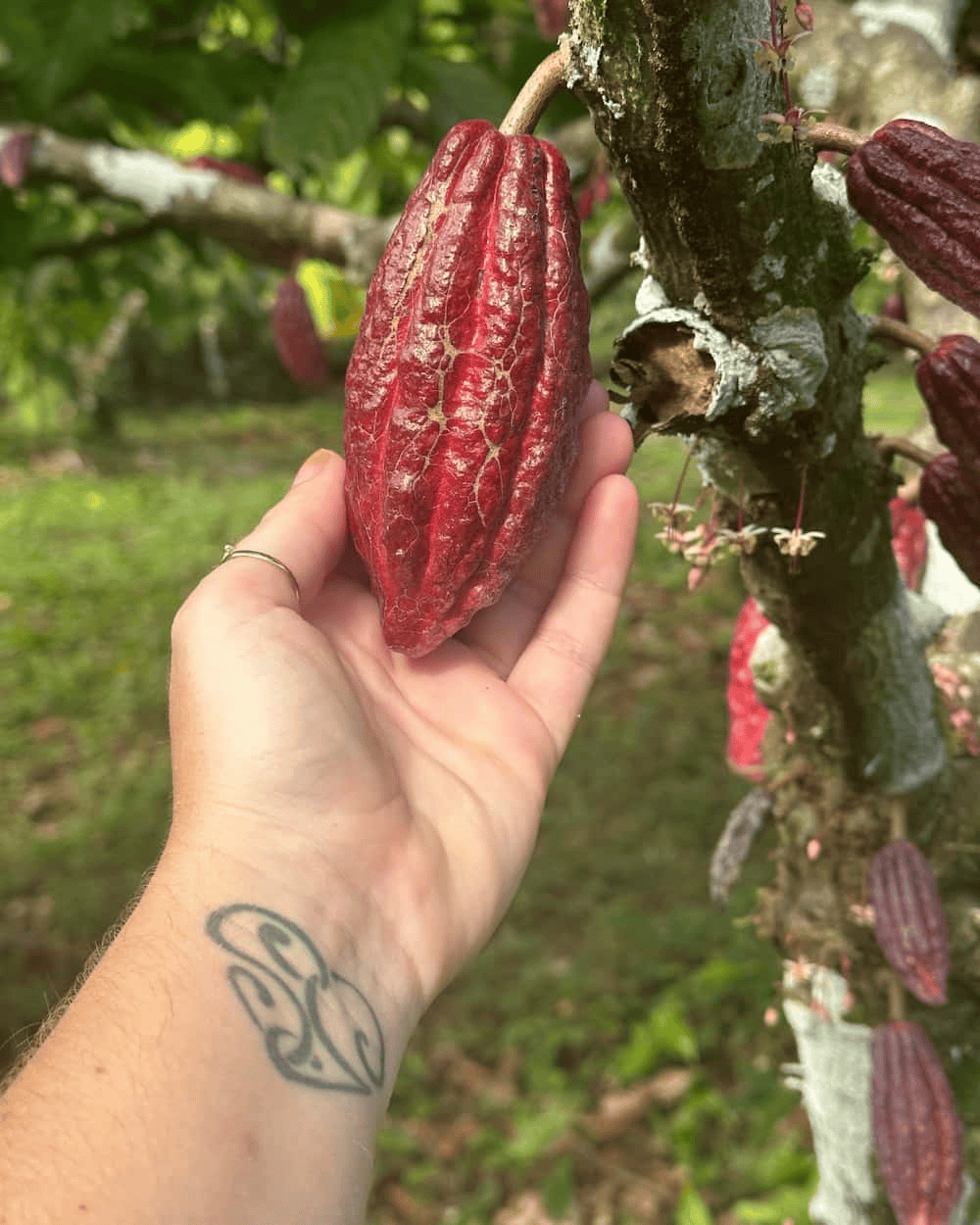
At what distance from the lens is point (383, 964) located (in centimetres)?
101

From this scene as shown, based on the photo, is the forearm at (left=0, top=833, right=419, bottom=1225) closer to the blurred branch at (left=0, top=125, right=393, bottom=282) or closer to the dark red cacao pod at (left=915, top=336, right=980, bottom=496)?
the dark red cacao pod at (left=915, top=336, right=980, bottom=496)

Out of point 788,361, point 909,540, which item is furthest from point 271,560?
point 909,540

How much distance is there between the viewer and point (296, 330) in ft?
7.46

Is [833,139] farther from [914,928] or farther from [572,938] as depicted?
[572,938]

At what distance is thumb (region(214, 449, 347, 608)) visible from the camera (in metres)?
1.07

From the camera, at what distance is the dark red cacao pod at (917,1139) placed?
1257 mm

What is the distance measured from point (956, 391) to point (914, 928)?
633 mm

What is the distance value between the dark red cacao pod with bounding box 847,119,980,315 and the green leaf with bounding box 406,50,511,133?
1.27m

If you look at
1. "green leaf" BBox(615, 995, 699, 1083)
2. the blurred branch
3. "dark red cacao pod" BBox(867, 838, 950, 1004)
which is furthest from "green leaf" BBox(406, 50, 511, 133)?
"green leaf" BBox(615, 995, 699, 1083)

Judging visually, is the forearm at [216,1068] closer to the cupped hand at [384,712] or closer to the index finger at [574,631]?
the cupped hand at [384,712]

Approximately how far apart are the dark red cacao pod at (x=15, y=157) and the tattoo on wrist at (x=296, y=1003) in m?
1.73

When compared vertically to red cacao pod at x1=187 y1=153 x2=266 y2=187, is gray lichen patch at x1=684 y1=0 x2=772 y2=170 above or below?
above

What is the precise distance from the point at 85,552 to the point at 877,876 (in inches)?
205

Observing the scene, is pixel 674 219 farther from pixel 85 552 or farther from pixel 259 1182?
pixel 85 552
